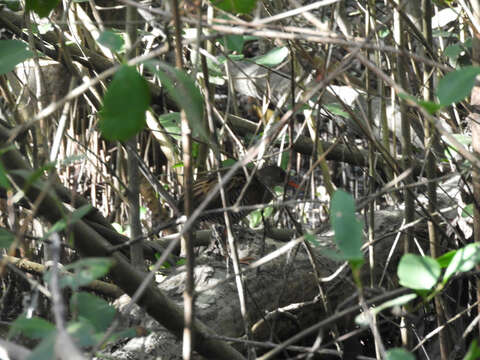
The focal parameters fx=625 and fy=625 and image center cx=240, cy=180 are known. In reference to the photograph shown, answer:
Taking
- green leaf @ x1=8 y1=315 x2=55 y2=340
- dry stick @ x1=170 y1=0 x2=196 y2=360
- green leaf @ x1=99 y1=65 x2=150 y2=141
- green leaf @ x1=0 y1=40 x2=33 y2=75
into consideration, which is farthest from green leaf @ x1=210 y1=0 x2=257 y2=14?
green leaf @ x1=8 y1=315 x2=55 y2=340

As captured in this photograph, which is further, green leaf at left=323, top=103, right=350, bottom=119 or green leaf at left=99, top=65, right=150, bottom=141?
green leaf at left=323, top=103, right=350, bottom=119

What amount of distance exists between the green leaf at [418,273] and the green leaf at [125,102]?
44 centimetres

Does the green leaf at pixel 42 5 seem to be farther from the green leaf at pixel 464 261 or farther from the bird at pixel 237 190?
the bird at pixel 237 190

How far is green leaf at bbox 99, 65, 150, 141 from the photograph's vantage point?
0.73 m

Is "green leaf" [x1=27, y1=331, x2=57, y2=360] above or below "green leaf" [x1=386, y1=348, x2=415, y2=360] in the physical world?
above

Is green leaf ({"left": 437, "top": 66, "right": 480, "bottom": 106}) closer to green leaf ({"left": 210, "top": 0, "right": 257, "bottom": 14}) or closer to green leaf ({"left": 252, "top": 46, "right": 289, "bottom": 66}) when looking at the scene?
green leaf ({"left": 210, "top": 0, "right": 257, "bottom": 14})

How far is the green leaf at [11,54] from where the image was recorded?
99 centimetres

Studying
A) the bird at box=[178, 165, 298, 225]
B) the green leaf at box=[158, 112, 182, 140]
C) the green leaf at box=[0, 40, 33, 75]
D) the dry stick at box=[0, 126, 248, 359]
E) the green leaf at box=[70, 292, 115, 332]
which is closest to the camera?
the green leaf at box=[70, 292, 115, 332]

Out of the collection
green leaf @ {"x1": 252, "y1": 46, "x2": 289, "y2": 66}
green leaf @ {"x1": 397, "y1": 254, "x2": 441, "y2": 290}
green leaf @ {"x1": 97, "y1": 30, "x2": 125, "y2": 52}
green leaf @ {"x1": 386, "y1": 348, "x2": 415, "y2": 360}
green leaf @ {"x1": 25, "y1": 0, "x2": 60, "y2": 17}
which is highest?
green leaf @ {"x1": 252, "y1": 46, "x2": 289, "y2": 66}

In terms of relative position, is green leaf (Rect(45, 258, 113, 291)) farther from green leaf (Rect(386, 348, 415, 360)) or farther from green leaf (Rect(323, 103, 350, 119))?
green leaf (Rect(323, 103, 350, 119))

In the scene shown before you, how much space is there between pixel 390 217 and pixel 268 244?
58 centimetres

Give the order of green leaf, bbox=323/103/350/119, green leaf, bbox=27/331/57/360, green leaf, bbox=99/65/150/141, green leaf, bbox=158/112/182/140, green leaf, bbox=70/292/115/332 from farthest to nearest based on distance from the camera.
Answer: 1. green leaf, bbox=158/112/182/140
2. green leaf, bbox=323/103/350/119
3. green leaf, bbox=70/292/115/332
4. green leaf, bbox=99/65/150/141
5. green leaf, bbox=27/331/57/360

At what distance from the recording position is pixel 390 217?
279cm

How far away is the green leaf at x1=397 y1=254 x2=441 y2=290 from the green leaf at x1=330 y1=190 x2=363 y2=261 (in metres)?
0.13
